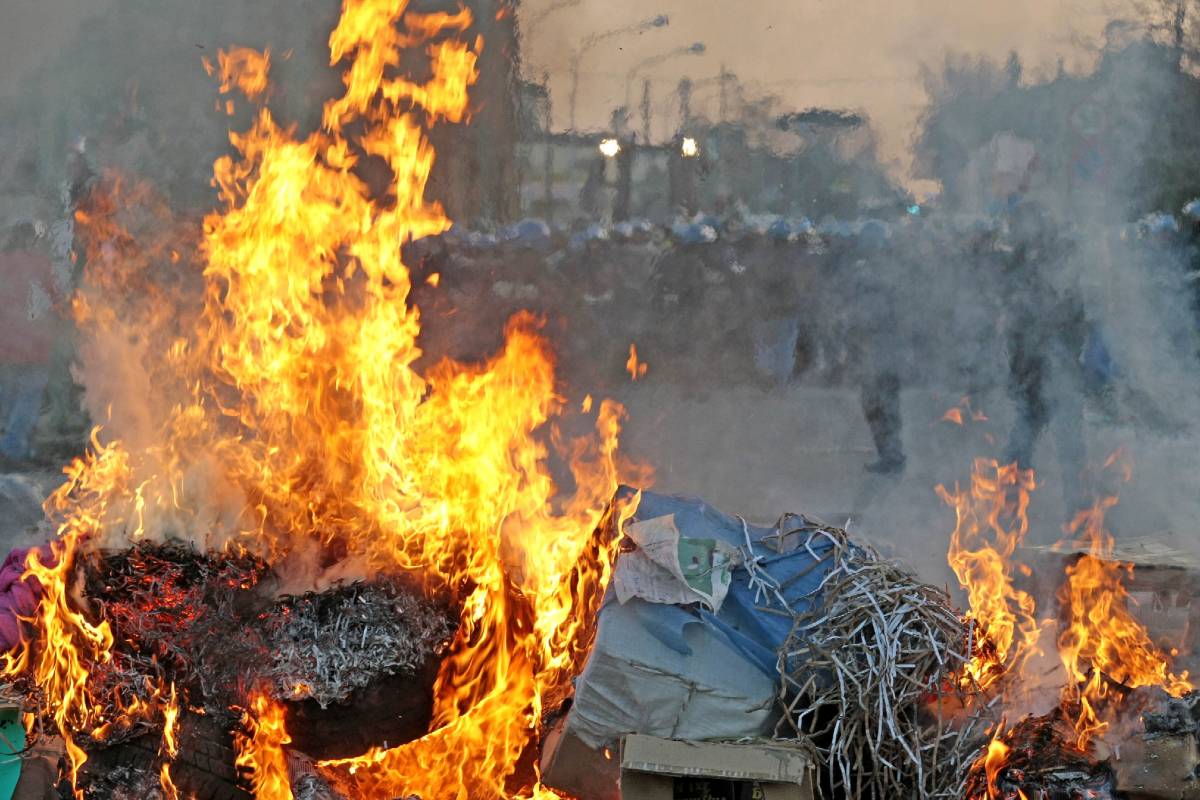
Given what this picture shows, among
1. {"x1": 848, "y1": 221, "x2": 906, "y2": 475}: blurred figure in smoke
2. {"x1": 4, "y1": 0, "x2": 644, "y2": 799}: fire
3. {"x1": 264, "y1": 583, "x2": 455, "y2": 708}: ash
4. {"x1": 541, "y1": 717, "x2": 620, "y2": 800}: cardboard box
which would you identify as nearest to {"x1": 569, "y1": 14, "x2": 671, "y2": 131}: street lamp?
{"x1": 848, "y1": 221, "x2": 906, "y2": 475}: blurred figure in smoke

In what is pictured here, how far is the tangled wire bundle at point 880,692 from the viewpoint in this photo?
10.8ft

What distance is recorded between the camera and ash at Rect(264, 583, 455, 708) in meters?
3.51

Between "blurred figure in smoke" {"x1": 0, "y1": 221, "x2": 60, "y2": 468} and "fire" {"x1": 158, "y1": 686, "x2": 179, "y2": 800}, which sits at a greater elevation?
"fire" {"x1": 158, "y1": 686, "x2": 179, "y2": 800}

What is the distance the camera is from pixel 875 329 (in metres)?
8.91

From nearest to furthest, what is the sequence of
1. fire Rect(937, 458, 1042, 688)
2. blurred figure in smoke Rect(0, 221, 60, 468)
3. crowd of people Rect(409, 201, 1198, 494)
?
fire Rect(937, 458, 1042, 688) < crowd of people Rect(409, 201, 1198, 494) < blurred figure in smoke Rect(0, 221, 60, 468)

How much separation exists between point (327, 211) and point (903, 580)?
9.69ft

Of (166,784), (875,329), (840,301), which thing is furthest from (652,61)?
(166,784)

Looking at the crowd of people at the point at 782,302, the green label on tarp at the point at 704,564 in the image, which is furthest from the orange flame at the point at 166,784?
the crowd of people at the point at 782,302

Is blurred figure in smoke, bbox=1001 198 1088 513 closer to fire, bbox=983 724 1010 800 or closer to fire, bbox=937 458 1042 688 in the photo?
fire, bbox=937 458 1042 688

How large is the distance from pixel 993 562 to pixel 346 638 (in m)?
3.40

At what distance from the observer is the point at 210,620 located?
3555 millimetres

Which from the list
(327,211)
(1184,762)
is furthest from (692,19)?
(1184,762)

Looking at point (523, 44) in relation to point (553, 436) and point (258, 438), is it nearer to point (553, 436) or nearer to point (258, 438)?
point (553, 436)

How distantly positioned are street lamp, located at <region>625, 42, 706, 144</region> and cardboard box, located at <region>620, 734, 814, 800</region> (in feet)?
24.3
